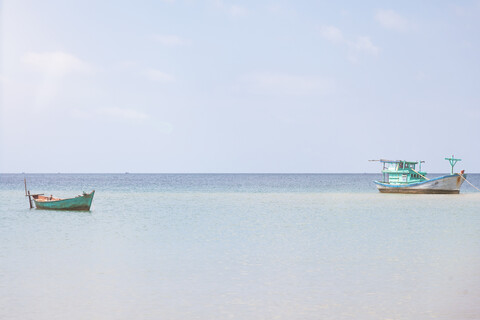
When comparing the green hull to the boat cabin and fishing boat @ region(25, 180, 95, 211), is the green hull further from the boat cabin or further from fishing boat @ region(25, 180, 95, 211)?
the boat cabin

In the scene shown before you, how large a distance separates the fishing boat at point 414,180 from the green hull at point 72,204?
4180cm

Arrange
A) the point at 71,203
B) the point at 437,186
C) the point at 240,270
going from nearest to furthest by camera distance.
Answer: the point at 240,270, the point at 71,203, the point at 437,186

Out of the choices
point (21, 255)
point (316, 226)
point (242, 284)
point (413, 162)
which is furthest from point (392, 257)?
point (413, 162)

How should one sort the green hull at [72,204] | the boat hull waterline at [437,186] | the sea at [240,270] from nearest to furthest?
the sea at [240,270]
the green hull at [72,204]
the boat hull waterline at [437,186]

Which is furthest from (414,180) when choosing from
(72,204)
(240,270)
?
(240,270)

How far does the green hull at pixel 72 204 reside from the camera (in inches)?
1688

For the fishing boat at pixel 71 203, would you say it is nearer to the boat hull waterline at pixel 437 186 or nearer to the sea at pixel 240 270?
the sea at pixel 240 270

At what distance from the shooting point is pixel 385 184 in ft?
242

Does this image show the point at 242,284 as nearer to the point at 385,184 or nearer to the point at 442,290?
the point at 442,290

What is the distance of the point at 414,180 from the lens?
70.4 meters

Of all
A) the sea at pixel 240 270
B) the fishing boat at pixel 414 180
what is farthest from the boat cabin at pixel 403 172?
the sea at pixel 240 270

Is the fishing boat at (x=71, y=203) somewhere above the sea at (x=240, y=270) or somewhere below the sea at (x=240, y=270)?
above

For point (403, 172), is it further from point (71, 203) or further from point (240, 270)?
point (240, 270)

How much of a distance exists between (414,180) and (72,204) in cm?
4639
